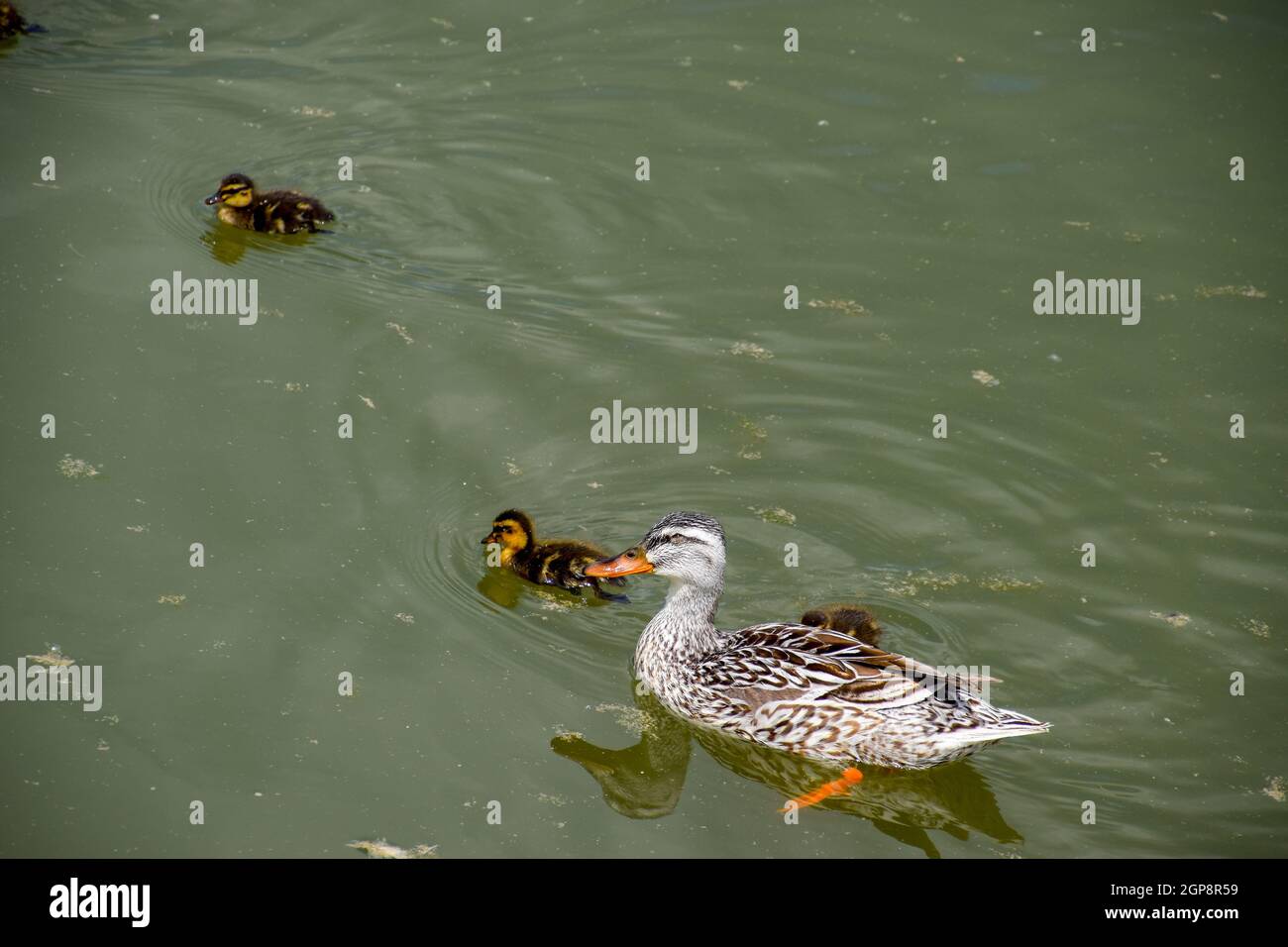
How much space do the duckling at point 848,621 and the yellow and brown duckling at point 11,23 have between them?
7593mm

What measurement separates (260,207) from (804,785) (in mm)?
5155

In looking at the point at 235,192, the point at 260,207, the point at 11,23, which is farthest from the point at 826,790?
the point at 11,23

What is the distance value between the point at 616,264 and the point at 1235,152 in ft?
15.8

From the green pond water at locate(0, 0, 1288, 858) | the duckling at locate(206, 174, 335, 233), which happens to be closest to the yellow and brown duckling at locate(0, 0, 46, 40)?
the green pond water at locate(0, 0, 1288, 858)

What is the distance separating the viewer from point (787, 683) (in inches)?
248

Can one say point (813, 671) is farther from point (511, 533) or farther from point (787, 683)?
point (511, 533)

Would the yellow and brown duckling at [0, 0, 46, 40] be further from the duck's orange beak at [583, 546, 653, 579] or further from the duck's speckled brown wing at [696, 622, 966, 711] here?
the duck's speckled brown wing at [696, 622, 966, 711]

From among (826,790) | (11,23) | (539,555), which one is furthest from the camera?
(11,23)

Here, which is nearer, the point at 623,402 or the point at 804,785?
the point at 804,785

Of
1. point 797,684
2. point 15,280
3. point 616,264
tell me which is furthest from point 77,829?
point 616,264

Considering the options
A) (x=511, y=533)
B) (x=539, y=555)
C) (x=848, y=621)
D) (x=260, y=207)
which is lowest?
(x=848, y=621)

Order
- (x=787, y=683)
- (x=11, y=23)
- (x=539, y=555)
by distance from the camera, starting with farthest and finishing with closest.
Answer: (x=11, y=23) → (x=539, y=555) → (x=787, y=683)

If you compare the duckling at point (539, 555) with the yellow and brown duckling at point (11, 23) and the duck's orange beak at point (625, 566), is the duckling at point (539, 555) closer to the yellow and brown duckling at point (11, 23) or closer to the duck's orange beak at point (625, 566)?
the duck's orange beak at point (625, 566)

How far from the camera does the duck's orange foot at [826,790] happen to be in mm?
6037
